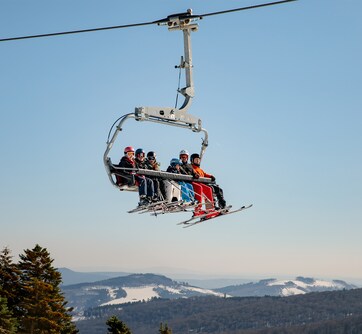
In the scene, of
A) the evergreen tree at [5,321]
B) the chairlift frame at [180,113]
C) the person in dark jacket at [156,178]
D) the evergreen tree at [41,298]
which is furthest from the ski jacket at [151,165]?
the evergreen tree at [41,298]

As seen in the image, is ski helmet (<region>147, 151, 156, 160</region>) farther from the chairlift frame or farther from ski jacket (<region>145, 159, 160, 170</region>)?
the chairlift frame

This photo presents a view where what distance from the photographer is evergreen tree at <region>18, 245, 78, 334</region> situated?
238 feet

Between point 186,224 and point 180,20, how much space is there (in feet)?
41.8

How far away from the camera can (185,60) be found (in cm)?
2738

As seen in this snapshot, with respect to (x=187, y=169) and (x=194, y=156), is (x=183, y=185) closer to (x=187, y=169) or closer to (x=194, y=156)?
(x=187, y=169)

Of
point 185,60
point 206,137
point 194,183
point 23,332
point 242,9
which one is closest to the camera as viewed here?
point 242,9

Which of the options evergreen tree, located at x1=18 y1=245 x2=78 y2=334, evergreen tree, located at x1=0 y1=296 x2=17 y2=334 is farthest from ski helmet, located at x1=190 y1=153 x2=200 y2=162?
evergreen tree, located at x1=18 y1=245 x2=78 y2=334

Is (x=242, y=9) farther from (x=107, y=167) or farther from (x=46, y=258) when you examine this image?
(x=46, y=258)

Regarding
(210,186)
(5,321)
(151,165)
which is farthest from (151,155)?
(5,321)

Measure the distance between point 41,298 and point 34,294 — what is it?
794mm

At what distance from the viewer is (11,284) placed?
76188 millimetres

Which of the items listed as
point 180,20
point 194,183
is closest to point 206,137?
point 194,183

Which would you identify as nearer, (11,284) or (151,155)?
(151,155)

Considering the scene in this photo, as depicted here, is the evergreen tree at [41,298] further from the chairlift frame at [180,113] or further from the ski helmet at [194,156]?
the chairlift frame at [180,113]
